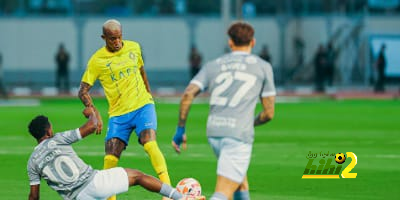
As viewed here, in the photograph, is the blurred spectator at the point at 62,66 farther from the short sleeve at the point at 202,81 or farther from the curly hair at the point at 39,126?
the short sleeve at the point at 202,81

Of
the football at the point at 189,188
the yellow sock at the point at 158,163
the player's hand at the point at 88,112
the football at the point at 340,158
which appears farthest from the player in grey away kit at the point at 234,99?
the football at the point at 340,158

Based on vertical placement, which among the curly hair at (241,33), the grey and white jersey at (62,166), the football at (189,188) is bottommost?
the football at (189,188)

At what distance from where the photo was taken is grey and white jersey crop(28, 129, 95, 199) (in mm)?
12391

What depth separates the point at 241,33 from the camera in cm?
1138

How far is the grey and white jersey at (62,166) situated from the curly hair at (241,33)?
2.18 m


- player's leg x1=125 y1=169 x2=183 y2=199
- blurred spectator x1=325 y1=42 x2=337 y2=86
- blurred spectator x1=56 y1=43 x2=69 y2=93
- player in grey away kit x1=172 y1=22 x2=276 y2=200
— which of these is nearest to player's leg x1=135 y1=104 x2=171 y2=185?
player's leg x1=125 y1=169 x2=183 y2=199

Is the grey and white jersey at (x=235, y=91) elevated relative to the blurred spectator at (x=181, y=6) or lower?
elevated

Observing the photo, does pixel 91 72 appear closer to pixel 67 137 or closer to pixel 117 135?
pixel 117 135

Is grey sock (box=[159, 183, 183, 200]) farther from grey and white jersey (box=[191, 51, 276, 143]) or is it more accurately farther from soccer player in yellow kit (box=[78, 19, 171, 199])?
grey and white jersey (box=[191, 51, 276, 143])

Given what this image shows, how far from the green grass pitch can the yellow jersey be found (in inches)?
58.6

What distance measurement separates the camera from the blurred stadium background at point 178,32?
58.1 metres

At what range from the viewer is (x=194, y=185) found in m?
14.1

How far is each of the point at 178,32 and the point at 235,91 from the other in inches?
1884

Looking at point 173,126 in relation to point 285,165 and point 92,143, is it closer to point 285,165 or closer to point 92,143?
point 92,143
